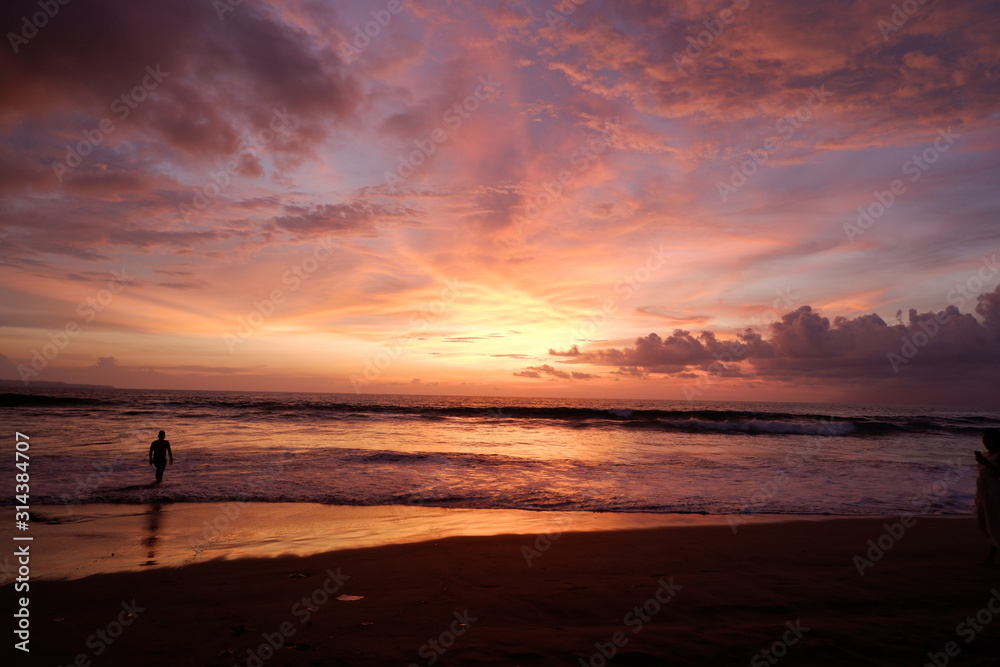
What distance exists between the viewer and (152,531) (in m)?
9.73

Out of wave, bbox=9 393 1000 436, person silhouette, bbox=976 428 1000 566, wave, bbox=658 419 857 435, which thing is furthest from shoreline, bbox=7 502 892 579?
wave, bbox=658 419 857 435

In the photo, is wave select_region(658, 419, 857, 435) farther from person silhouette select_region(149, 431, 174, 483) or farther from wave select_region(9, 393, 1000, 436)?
person silhouette select_region(149, 431, 174, 483)

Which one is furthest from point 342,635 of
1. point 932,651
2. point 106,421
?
point 106,421

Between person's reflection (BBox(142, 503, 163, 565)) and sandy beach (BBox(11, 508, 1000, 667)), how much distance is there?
97cm

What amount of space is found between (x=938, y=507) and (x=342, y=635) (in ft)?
51.2

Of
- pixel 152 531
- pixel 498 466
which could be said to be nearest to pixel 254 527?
pixel 152 531

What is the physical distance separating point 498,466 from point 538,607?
45.3ft

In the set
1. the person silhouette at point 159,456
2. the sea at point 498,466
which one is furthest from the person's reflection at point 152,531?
the person silhouette at point 159,456

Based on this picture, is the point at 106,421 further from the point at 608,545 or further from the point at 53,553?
the point at 608,545

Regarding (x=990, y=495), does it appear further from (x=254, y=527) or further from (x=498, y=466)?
(x=498, y=466)

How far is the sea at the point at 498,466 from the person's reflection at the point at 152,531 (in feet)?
3.87

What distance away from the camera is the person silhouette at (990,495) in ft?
25.7

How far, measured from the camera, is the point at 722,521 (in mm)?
11180

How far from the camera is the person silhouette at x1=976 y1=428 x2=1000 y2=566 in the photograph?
25.7 feet
